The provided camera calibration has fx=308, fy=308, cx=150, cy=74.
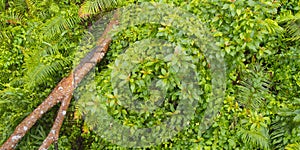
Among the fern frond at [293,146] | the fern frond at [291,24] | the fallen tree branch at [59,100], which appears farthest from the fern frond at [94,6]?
the fern frond at [293,146]

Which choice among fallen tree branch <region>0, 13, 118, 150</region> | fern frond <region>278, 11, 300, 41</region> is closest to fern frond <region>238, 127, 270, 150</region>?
fern frond <region>278, 11, 300, 41</region>

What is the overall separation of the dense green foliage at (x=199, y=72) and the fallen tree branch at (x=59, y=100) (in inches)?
4.2

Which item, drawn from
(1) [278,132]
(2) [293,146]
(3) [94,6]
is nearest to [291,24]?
(1) [278,132]

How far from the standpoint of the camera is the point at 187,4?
9.92 feet

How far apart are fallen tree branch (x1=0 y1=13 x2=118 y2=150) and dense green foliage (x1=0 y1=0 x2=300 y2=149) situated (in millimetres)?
107

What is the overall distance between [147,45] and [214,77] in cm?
69

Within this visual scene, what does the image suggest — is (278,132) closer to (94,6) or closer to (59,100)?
(59,100)

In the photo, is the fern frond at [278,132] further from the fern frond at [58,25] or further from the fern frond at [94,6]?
the fern frond at [58,25]

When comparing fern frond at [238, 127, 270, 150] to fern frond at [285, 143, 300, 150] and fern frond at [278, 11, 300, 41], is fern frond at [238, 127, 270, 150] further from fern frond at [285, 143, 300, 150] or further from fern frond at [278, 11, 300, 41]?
fern frond at [278, 11, 300, 41]

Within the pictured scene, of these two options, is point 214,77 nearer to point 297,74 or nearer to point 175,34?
point 175,34

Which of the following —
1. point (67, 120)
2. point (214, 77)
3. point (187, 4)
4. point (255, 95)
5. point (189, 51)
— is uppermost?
point (187, 4)

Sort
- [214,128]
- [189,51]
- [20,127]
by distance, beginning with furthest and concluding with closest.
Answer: [20,127]
[214,128]
[189,51]

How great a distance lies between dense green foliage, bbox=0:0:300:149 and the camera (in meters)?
2.71

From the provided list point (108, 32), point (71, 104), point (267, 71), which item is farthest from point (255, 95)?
point (71, 104)
